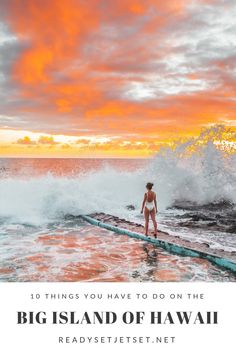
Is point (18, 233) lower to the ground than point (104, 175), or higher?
lower

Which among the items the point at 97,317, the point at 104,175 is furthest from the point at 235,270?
the point at 104,175

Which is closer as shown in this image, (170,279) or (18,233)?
(170,279)

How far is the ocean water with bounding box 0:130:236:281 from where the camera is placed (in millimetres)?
7750

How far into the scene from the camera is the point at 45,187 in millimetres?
19156

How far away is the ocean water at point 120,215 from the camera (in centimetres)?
775

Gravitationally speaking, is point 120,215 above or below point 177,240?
below

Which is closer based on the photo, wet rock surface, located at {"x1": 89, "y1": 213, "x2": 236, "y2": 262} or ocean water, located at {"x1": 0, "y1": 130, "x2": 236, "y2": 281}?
ocean water, located at {"x1": 0, "y1": 130, "x2": 236, "y2": 281}

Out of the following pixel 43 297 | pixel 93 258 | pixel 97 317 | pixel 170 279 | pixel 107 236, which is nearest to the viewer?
pixel 97 317

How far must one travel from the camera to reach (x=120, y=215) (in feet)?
54.8

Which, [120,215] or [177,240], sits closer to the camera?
[177,240]

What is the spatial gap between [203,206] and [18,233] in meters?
11.4

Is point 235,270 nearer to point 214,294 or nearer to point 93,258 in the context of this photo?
point 214,294

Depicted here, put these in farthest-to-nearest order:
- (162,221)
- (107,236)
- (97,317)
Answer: (162,221), (107,236), (97,317)

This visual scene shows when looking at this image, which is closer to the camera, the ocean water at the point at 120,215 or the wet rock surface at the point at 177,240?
the ocean water at the point at 120,215
